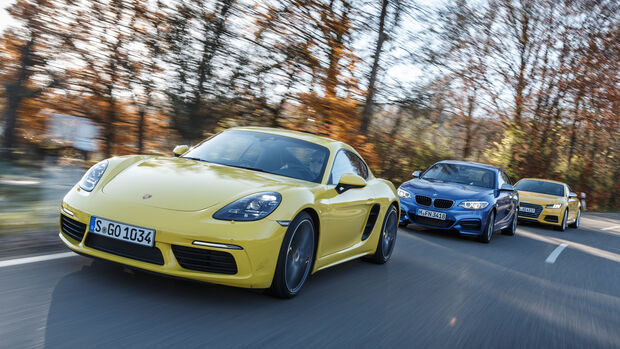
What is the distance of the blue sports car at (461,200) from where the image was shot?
1040 cm

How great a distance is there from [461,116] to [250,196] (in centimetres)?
1651

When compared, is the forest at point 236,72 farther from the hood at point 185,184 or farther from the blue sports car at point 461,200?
the hood at point 185,184

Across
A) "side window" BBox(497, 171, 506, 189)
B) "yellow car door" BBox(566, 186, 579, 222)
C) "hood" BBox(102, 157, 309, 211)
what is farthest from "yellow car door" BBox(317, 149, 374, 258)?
"yellow car door" BBox(566, 186, 579, 222)

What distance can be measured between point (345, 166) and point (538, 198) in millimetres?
11013

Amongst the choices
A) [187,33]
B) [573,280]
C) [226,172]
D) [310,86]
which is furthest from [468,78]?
[226,172]

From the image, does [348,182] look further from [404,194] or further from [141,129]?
[141,129]

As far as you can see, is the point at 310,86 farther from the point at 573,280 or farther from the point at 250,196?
the point at 250,196

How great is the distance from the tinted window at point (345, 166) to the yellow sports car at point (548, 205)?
9936 mm

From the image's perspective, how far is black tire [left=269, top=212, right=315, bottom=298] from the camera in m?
4.46

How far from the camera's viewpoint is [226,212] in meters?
4.25

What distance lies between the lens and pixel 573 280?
7609 mm

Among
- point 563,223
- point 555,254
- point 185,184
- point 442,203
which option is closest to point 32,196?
point 185,184

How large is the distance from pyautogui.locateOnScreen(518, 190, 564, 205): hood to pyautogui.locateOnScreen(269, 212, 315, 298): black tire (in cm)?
1183

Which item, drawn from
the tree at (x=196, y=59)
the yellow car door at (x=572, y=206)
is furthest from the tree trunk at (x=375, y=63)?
the yellow car door at (x=572, y=206)
